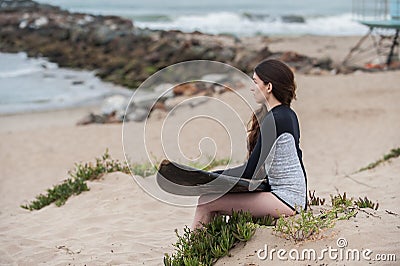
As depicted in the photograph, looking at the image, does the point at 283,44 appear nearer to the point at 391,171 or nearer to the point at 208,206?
the point at 391,171

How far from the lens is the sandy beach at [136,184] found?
17.1ft

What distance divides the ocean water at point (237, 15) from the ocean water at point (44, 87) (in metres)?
14.7

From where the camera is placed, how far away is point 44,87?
22656 mm

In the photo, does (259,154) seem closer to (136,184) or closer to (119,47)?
(136,184)

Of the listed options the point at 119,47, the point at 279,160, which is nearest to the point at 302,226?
the point at 279,160

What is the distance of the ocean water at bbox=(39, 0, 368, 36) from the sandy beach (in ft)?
73.4

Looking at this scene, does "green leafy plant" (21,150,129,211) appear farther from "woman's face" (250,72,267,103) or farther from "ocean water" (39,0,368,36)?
"ocean water" (39,0,368,36)

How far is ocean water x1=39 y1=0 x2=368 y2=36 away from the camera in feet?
135

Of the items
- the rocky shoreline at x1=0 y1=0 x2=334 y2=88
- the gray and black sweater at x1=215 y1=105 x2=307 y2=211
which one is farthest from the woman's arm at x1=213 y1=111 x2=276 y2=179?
the rocky shoreline at x1=0 y1=0 x2=334 y2=88

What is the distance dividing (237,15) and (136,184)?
40.6m

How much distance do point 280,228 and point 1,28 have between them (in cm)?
3467

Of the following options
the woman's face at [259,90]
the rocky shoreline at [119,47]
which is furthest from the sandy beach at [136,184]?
the rocky shoreline at [119,47]

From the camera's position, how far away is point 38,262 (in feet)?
17.7

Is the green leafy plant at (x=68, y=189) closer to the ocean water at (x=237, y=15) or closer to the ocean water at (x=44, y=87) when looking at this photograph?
the ocean water at (x=44, y=87)
